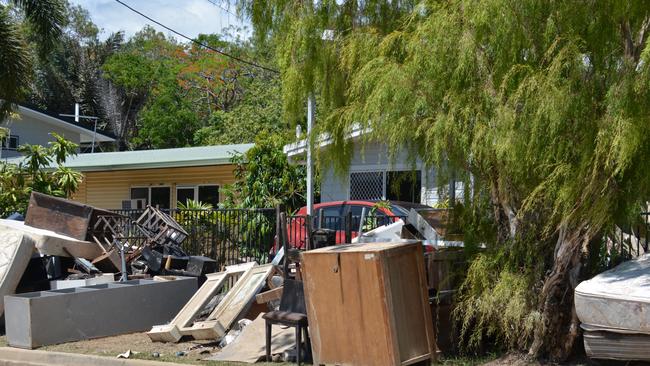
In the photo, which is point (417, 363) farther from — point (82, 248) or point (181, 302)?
point (82, 248)

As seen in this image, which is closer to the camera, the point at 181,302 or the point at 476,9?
the point at 476,9

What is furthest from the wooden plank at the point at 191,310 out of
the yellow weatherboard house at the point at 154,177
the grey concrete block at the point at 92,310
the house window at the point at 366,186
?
the yellow weatherboard house at the point at 154,177

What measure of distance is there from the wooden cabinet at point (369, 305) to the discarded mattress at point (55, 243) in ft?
19.5

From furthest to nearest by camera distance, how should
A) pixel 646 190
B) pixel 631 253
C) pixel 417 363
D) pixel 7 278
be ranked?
pixel 7 278 < pixel 631 253 < pixel 417 363 < pixel 646 190

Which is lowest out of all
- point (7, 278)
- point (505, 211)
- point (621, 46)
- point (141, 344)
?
point (141, 344)

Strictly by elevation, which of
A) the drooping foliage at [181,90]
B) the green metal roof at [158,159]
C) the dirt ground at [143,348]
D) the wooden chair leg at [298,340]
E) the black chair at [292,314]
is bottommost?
the dirt ground at [143,348]

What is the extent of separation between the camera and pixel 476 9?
7.89m

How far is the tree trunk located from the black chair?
8.14ft

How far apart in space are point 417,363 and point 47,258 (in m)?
7.30

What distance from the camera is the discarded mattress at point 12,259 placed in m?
11.8

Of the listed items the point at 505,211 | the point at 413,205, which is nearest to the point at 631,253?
the point at 505,211

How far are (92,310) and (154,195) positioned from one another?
15.6m

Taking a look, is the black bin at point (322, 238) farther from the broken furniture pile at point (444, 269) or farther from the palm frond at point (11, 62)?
the palm frond at point (11, 62)

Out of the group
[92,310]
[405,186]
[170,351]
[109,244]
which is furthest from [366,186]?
[170,351]
